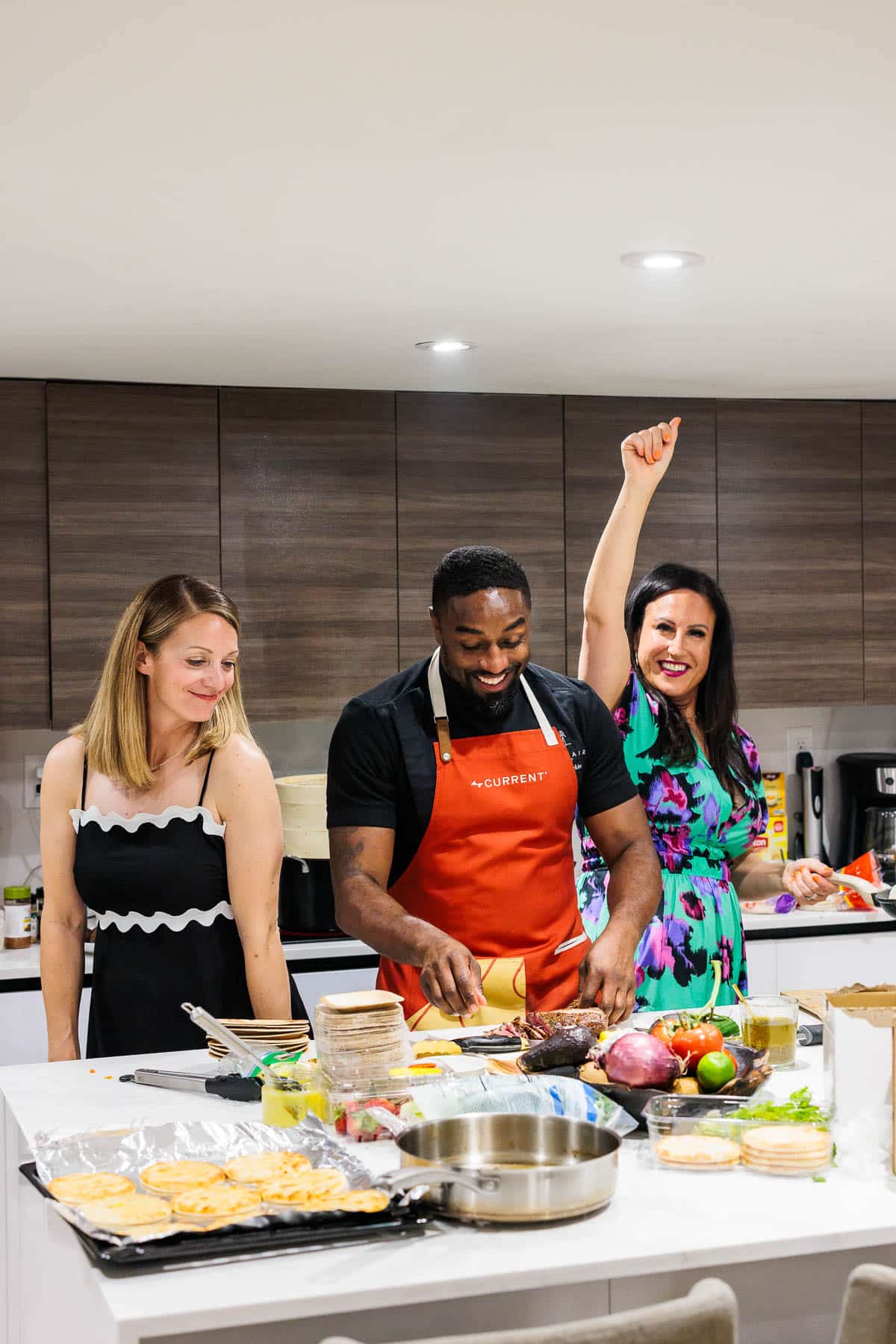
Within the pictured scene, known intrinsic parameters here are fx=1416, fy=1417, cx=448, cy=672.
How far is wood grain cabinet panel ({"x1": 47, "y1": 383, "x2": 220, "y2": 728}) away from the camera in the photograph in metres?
3.71

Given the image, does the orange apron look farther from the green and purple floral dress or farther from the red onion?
the red onion

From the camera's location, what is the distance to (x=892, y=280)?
112 inches

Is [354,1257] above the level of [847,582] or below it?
below

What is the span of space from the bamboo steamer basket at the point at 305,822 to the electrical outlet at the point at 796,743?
1705mm

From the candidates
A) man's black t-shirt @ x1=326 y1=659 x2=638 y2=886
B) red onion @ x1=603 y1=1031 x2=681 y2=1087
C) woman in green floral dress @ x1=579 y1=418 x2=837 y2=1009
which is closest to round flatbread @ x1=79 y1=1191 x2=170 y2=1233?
red onion @ x1=603 y1=1031 x2=681 y2=1087

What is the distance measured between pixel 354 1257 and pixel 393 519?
2.73 meters

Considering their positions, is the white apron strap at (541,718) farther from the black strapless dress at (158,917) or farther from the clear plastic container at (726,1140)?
the clear plastic container at (726,1140)

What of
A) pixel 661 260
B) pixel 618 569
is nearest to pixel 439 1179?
pixel 618 569

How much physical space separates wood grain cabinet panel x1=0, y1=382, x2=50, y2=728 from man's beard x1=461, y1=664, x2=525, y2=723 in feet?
5.48

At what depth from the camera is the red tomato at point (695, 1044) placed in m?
1.84

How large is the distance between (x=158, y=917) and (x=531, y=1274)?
1.21 meters

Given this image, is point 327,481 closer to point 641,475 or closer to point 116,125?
point 641,475

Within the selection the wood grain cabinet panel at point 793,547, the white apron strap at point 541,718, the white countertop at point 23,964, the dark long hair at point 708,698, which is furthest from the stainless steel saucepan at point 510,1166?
the wood grain cabinet panel at point 793,547

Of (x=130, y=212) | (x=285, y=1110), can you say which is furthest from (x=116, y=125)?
(x=285, y=1110)
